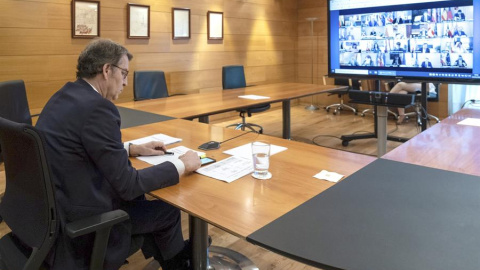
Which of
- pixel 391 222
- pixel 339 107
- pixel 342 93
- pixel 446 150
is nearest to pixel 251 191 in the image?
pixel 391 222

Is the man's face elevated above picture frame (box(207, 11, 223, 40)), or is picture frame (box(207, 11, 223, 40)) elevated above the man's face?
picture frame (box(207, 11, 223, 40))

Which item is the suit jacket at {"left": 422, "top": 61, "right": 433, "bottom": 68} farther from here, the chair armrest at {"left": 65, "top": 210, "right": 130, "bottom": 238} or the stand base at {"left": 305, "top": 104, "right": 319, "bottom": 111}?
the stand base at {"left": 305, "top": 104, "right": 319, "bottom": 111}

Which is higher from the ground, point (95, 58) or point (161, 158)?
point (95, 58)

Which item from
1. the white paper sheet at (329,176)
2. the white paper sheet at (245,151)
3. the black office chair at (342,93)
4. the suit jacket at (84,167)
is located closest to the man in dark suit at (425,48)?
the white paper sheet at (245,151)

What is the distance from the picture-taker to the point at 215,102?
146 inches

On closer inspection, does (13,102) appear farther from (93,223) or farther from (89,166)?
(93,223)

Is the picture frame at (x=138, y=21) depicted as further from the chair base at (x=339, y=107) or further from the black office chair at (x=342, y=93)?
the chair base at (x=339, y=107)

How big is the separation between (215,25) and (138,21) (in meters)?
1.42

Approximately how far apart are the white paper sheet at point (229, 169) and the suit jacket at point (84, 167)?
0.30m

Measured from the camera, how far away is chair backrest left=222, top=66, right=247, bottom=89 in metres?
5.07

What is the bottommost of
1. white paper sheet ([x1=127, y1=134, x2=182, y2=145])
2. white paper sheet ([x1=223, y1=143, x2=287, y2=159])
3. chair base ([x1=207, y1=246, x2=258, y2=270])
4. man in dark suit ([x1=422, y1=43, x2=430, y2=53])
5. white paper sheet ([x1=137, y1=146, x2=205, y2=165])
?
chair base ([x1=207, y1=246, x2=258, y2=270])

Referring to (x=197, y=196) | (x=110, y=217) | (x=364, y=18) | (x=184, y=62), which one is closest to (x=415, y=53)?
(x=364, y=18)

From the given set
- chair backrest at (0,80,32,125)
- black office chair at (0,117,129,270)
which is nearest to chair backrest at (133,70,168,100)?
chair backrest at (0,80,32,125)

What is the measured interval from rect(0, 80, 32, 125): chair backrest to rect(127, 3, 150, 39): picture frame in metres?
2.41
